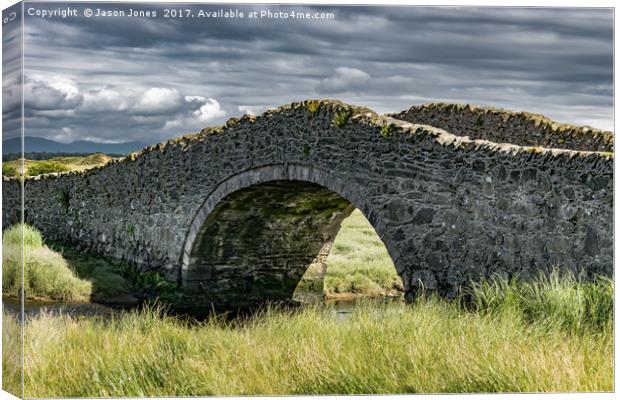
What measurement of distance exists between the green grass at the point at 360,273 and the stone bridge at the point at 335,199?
3.42 feet

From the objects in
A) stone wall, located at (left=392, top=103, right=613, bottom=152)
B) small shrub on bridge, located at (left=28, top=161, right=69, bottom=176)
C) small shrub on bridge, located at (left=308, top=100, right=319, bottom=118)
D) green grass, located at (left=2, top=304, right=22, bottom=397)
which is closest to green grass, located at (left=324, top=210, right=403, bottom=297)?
stone wall, located at (left=392, top=103, right=613, bottom=152)

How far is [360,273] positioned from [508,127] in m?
5.55

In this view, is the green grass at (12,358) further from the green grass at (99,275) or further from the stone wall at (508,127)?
the green grass at (99,275)

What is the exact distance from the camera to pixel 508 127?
17.0 m

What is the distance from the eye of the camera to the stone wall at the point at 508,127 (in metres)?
15.6

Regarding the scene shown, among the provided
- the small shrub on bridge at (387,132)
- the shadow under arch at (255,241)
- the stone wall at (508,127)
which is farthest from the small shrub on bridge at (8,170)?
the stone wall at (508,127)

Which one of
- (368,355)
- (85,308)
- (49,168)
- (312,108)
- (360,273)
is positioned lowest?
(85,308)

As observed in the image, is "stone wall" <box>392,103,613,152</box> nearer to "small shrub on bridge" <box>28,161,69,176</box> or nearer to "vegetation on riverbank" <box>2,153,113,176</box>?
"vegetation on riverbank" <box>2,153,113,176</box>

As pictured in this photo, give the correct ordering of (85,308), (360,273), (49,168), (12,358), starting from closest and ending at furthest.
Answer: (12,358), (85,308), (360,273), (49,168)

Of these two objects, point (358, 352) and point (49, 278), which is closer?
point (358, 352)

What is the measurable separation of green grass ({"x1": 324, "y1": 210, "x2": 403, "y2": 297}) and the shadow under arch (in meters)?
0.87

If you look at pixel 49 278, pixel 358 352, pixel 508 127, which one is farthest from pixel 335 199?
pixel 358 352

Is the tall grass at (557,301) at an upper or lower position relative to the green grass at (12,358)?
upper

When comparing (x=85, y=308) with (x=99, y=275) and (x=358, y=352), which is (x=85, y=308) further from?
(x=358, y=352)
